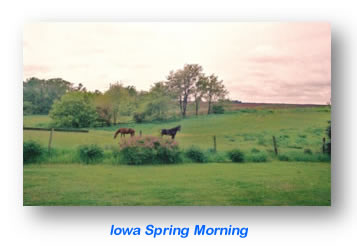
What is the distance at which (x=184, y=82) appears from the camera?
668 cm

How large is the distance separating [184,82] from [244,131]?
4.28ft

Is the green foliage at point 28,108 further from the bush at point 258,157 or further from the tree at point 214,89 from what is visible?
the bush at point 258,157

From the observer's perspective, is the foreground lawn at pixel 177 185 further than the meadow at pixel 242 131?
No

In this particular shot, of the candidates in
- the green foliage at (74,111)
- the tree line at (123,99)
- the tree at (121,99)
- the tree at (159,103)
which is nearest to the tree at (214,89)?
the tree line at (123,99)

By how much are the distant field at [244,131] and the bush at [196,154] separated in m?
0.08

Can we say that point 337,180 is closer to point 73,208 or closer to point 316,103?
point 316,103

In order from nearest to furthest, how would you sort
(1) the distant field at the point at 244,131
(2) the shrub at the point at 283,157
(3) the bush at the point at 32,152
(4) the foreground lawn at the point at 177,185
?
(4) the foreground lawn at the point at 177,185 → (3) the bush at the point at 32,152 → (1) the distant field at the point at 244,131 → (2) the shrub at the point at 283,157

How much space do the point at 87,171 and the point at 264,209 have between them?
3033 mm

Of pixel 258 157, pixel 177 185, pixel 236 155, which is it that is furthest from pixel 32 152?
pixel 258 157

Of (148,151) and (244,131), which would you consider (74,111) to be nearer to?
(148,151)

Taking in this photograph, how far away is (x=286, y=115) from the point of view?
22.2ft

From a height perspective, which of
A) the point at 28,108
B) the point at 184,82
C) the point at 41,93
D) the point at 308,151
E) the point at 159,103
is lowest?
the point at 308,151

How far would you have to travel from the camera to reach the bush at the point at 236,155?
6785 millimetres

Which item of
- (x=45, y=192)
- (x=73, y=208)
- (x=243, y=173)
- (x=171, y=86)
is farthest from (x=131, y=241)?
(x=171, y=86)
